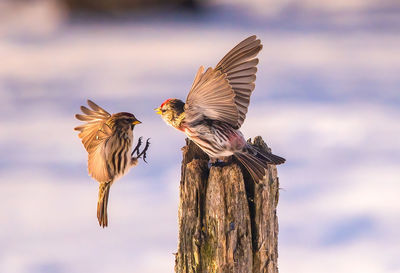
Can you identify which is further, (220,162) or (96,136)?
(96,136)

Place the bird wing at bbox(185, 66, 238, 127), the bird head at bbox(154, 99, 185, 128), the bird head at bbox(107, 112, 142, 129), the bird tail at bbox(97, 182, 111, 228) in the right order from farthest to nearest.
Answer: the bird tail at bbox(97, 182, 111, 228) → the bird head at bbox(107, 112, 142, 129) → the bird head at bbox(154, 99, 185, 128) → the bird wing at bbox(185, 66, 238, 127)

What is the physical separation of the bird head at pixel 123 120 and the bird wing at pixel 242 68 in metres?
1.36

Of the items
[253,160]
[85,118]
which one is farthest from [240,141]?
[85,118]

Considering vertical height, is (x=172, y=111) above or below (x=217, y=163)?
above

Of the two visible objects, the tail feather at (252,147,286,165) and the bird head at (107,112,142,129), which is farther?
the bird head at (107,112,142,129)

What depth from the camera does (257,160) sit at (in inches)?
229

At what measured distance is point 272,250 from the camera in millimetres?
6094

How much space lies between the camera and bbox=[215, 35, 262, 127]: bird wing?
19.2 ft

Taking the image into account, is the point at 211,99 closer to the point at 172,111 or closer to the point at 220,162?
the point at 172,111

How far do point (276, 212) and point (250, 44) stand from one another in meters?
2.06

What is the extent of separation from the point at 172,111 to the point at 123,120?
105 centimetres

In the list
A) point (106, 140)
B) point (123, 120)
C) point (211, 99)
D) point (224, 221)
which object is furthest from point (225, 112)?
point (106, 140)

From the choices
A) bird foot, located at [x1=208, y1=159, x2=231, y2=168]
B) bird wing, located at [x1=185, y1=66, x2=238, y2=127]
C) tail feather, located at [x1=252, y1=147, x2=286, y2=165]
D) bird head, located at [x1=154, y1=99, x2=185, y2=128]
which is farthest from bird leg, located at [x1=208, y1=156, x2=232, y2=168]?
bird head, located at [x1=154, y1=99, x2=185, y2=128]

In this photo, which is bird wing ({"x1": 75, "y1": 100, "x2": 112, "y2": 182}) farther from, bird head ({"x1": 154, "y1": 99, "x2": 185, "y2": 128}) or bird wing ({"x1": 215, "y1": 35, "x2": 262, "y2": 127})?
bird wing ({"x1": 215, "y1": 35, "x2": 262, "y2": 127})
